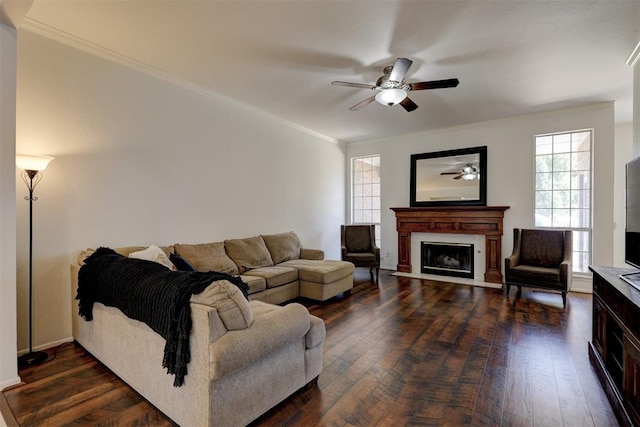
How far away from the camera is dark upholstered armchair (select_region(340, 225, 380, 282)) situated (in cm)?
532

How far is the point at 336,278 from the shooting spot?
13.6 feet

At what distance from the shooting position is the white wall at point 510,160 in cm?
446

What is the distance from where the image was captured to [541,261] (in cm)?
450

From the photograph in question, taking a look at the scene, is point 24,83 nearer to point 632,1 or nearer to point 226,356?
point 226,356

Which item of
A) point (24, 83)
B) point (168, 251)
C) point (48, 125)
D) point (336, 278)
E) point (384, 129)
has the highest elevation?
point (384, 129)

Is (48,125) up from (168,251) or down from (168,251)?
up

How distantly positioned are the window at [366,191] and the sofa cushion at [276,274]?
3090mm

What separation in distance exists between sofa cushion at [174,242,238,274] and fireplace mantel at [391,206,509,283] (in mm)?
3525

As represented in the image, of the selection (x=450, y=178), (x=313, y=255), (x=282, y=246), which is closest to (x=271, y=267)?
(x=282, y=246)

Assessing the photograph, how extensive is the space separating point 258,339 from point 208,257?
7.23 feet

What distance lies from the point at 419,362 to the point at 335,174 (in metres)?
4.67

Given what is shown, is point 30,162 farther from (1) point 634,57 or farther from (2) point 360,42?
(1) point 634,57

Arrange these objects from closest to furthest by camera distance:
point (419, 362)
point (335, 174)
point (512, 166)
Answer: point (419, 362)
point (512, 166)
point (335, 174)

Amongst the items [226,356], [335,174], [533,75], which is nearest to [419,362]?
[226,356]
